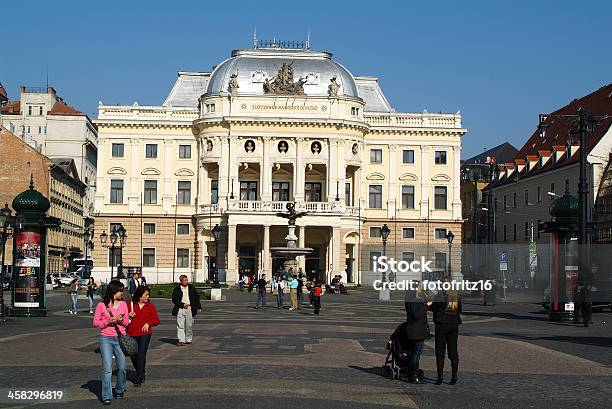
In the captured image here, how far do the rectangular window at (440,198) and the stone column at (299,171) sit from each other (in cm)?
1325

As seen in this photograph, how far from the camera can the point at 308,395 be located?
16.5 meters

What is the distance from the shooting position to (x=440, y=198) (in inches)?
3701

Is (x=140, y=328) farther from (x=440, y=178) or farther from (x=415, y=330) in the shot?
(x=440, y=178)

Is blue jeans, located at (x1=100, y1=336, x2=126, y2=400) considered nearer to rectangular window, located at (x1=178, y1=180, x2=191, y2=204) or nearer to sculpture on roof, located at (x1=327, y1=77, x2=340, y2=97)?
sculpture on roof, located at (x1=327, y1=77, x2=340, y2=97)

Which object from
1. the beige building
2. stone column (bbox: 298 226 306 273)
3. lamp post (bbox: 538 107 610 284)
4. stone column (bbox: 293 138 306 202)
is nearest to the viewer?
lamp post (bbox: 538 107 610 284)

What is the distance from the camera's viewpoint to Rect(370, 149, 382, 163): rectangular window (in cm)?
9338

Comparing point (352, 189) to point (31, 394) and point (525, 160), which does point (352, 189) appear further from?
point (31, 394)

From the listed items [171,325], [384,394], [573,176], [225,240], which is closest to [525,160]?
[573,176]

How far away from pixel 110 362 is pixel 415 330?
5749 mm

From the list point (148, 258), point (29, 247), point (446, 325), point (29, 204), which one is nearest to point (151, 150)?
point (148, 258)

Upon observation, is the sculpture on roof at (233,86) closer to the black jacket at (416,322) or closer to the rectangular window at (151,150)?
the rectangular window at (151,150)

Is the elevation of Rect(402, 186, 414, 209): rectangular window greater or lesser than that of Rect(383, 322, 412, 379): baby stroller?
greater

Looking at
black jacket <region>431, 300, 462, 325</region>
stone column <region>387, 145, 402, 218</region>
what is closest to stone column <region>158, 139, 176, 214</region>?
stone column <region>387, 145, 402, 218</region>

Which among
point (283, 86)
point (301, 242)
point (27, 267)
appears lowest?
point (27, 267)
